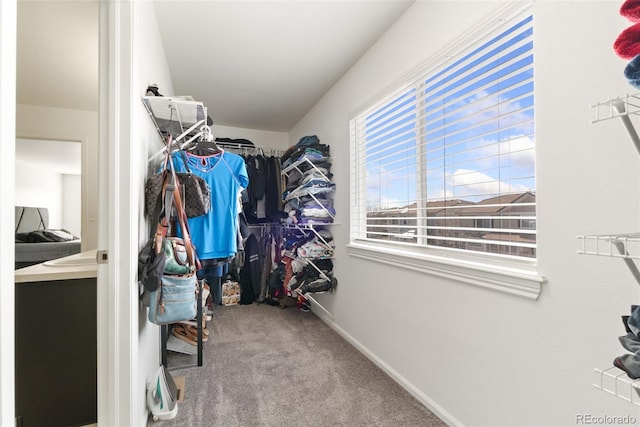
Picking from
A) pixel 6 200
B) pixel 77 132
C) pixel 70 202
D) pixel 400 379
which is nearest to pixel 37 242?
pixel 77 132

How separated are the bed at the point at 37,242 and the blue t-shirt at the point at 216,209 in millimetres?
2965

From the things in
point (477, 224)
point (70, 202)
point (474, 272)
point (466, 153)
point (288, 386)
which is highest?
point (70, 202)

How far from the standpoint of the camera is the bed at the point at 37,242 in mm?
3358

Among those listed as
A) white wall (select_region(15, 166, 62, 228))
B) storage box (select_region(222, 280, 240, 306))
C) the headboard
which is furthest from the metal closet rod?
white wall (select_region(15, 166, 62, 228))

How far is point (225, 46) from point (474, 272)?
2.36m

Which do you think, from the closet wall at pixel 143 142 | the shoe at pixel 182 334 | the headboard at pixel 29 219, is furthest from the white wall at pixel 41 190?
the closet wall at pixel 143 142

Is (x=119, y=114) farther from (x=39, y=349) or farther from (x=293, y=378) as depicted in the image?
(x=293, y=378)

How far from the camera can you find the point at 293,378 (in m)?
2.01

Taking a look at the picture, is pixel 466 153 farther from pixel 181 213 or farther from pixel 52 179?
pixel 52 179

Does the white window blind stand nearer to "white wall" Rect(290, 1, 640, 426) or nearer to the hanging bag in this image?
"white wall" Rect(290, 1, 640, 426)

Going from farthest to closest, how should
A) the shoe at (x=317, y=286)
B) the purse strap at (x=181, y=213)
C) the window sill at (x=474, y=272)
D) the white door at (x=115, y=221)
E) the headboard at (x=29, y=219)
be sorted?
the headboard at (x=29, y=219) < the shoe at (x=317, y=286) < the purse strap at (x=181, y=213) < the white door at (x=115, y=221) < the window sill at (x=474, y=272)

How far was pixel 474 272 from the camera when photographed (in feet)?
4.61

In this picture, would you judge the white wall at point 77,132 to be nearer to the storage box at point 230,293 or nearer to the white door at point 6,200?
the storage box at point 230,293

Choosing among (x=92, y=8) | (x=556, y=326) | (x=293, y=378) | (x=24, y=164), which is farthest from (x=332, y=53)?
(x=24, y=164)
